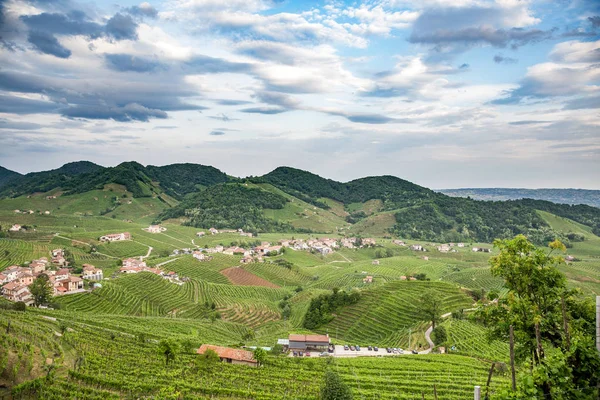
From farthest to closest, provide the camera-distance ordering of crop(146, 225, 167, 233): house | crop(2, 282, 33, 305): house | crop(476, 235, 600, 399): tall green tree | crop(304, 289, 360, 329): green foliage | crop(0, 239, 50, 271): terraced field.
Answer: crop(146, 225, 167, 233): house < crop(0, 239, 50, 271): terraced field < crop(2, 282, 33, 305): house < crop(304, 289, 360, 329): green foliage < crop(476, 235, 600, 399): tall green tree

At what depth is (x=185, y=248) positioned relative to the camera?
121m

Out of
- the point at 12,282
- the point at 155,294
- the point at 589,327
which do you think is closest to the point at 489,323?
the point at 589,327

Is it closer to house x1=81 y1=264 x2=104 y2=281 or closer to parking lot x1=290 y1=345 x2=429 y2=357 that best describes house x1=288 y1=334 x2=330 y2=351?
parking lot x1=290 y1=345 x2=429 y2=357

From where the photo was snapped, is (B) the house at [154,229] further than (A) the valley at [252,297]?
Yes

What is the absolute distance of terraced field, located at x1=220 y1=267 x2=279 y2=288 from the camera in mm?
89081

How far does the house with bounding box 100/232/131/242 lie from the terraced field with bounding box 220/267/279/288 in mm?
42942

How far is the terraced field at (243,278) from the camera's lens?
89.1 metres

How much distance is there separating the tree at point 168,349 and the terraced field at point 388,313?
92.9 feet

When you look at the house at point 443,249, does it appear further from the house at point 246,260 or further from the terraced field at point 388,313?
the terraced field at point 388,313

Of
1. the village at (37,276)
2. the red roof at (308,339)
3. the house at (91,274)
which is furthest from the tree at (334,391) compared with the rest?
the house at (91,274)

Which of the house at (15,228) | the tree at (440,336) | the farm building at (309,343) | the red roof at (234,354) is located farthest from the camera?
the house at (15,228)

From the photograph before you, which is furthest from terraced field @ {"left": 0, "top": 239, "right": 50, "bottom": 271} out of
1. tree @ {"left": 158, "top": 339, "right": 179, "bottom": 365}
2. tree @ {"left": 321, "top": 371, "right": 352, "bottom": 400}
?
tree @ {"left": 321, "top": 371, "right": 352, "bottom": 400}

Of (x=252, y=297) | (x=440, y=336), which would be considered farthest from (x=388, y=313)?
(x=252, y=297)

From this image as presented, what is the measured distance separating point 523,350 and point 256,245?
409ft
